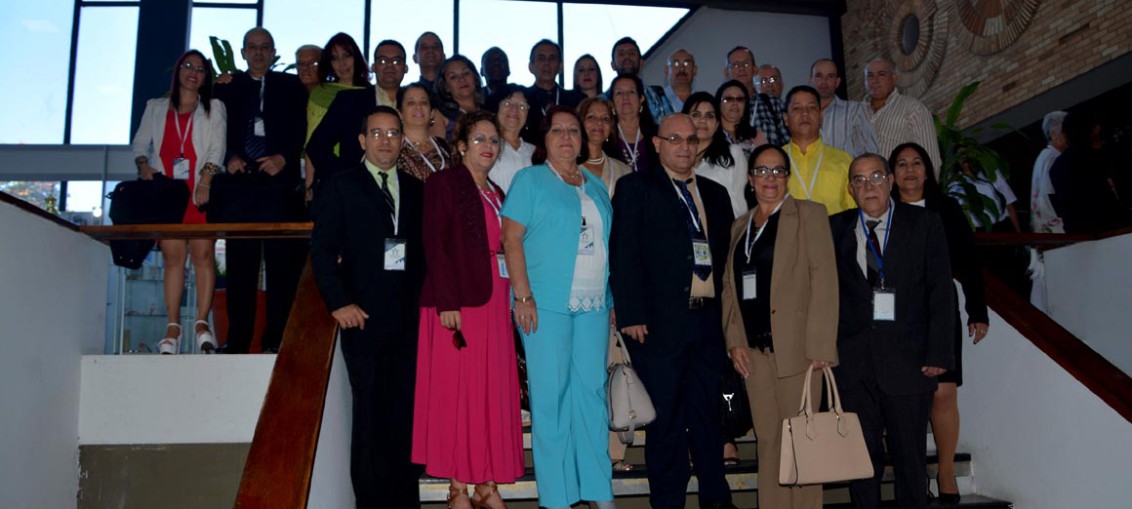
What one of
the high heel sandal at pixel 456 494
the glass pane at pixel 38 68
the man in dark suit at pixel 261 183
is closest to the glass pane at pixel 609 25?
the glass pane at pixel 38 68

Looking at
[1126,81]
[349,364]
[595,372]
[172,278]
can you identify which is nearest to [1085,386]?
[595,372]

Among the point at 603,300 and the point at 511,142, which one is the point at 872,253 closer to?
the point at 603,300

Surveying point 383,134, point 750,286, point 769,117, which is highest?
point 769,117

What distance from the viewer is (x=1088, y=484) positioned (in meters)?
3.68

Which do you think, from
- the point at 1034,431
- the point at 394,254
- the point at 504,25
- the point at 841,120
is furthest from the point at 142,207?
the point at 504,25

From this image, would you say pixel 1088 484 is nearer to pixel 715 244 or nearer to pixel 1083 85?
pixel 715 244

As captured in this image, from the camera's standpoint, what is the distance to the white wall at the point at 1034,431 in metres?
3.63

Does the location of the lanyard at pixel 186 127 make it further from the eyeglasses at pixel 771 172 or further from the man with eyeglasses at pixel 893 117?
the man with eyeglasses at pixel 893 117

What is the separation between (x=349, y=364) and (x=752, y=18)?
961 centimetres

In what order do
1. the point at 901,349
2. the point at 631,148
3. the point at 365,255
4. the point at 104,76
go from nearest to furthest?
the point at 365,255 → the point at 901,349 → the point at 631,148 → the point at 104,76

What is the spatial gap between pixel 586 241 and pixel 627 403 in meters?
0.63

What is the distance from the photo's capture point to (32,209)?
3850mm

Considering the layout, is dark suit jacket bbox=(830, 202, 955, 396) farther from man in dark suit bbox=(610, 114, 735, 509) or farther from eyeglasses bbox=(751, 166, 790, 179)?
man in dark suit bbox=(610, 114, 735, 509)

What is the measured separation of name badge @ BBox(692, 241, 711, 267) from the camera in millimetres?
3625
